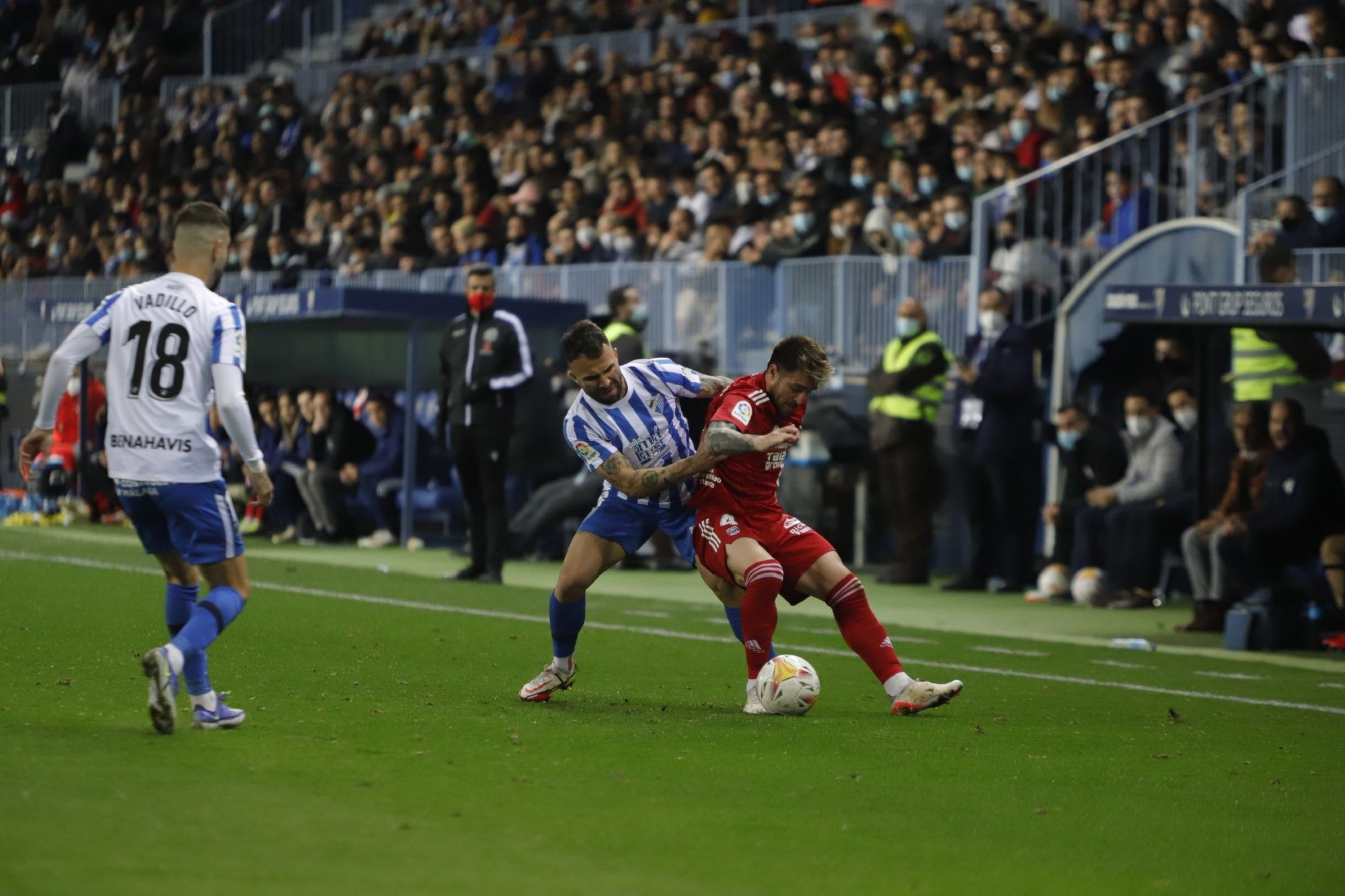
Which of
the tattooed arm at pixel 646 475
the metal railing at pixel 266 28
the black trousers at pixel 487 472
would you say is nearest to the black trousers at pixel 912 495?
the black trousers at pixel 487 472

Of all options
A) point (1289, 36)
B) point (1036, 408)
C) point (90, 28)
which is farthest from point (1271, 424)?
point (90, 28)

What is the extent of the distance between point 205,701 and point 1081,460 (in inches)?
398

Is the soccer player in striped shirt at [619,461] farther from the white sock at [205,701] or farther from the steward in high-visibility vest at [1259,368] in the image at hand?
the steward in high-visibility vest at [1259,368]

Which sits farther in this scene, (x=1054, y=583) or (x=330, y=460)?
(x=330, y=460)

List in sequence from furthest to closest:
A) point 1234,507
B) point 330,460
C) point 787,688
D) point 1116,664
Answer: point 330,460 → point 1234,507 → point 1116,664 → point 787,688

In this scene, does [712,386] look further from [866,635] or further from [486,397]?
[486,397]

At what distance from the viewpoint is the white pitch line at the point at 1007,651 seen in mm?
11297

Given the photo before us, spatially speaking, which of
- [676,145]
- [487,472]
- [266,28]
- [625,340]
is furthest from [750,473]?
[266,28]

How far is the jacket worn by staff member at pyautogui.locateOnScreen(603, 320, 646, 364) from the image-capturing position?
618 inches

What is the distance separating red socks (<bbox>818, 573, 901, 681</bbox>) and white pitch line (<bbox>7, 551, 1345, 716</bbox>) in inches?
85.6

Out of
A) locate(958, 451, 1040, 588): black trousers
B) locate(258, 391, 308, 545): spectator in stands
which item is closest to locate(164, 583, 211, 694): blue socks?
locate(958, 451, 1040, 588): black trousers

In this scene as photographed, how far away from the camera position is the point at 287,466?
2044 centimetres

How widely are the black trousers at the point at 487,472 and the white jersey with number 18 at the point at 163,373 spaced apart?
26.2ft

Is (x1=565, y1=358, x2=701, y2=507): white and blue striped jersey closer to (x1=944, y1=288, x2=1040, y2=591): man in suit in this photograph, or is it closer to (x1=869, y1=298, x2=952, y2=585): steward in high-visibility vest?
(x1=944, y1=288, x2=1040, y2=591): man in suit
